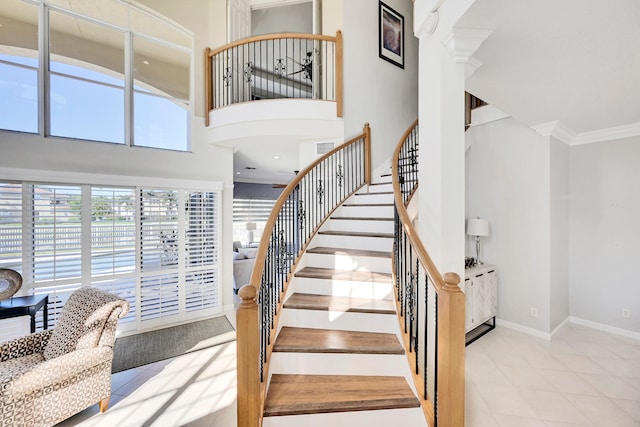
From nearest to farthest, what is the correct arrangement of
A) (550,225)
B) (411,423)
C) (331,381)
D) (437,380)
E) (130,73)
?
(437,380) < (411,423) < (331,381) < (550,225) < (130,73)

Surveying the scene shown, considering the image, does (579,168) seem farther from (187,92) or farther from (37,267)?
(37,267)

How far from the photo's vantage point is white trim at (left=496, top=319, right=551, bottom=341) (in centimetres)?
350

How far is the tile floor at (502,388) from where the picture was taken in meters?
2.15

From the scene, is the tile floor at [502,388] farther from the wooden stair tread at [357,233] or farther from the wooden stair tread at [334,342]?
the wooden stair tread at [357,233]

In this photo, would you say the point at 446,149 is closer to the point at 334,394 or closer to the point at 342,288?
the point at 342,288

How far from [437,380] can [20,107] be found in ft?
16.4

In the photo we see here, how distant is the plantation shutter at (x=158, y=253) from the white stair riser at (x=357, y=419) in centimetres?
288

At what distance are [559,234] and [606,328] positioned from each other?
4.68 feet

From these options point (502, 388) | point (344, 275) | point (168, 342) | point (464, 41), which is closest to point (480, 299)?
point (502, 388)

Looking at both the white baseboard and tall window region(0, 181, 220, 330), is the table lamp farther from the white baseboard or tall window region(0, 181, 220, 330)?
tall window region(0, 181, 220, 330)

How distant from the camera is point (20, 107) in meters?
3.13

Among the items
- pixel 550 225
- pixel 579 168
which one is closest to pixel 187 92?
pixel 550 225

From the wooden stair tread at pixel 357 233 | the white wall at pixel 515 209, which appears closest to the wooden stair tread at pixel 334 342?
the wooden stair tread at pixel 357 233

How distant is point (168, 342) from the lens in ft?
11.2
